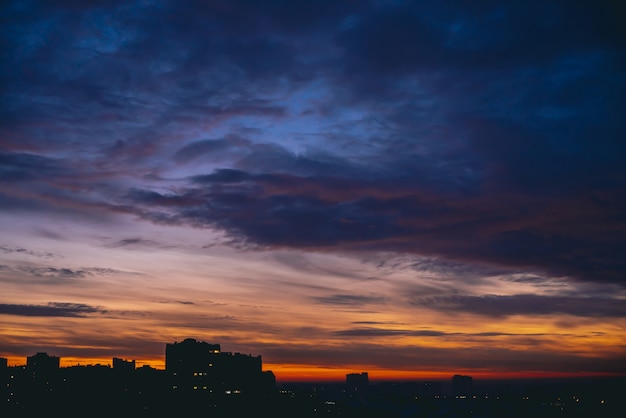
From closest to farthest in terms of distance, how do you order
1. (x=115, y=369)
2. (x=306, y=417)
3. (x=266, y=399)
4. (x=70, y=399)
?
1. (x=306, y=417)
2. (x=70, y=399)
3. (x=266, y=399)
4. (x=115, y=369)

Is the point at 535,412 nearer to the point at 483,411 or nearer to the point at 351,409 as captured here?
the point at 483,411

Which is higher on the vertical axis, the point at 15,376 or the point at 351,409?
the point at 15,376

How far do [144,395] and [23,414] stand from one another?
127 ft

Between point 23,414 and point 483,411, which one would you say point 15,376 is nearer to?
point 23,414

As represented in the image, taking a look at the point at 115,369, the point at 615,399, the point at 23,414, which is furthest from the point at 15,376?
the point at 615,399

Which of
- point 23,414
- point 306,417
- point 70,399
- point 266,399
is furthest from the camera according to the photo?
point 266,399

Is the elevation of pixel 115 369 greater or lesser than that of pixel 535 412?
greater

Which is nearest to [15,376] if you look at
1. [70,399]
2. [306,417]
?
[70,399]

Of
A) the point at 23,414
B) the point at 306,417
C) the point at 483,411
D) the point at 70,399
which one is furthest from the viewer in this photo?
the point at 483,411

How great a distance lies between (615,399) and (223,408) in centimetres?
14258

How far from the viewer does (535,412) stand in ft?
525

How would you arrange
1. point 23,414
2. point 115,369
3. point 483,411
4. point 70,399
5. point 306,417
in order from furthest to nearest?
point 115,369, point 483,411, point 70,399, point 306,417, point 23,414

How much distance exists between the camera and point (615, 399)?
650 feet

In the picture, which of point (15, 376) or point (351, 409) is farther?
point (15, 376)
